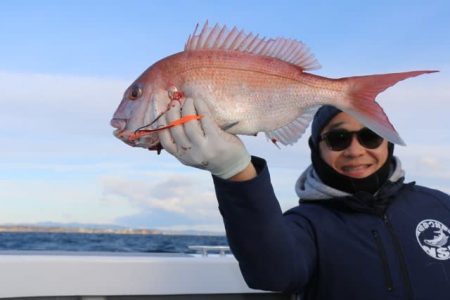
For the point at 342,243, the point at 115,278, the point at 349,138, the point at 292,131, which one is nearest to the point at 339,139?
the point at 349,138

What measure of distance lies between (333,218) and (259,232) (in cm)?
77

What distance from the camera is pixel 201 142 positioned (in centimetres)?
188

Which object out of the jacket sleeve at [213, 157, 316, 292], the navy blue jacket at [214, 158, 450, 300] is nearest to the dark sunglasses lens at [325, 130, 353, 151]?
the navy blue jacket at [214, 158, 450, 300]

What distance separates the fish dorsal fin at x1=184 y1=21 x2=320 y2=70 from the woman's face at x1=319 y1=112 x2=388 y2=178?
736 mm

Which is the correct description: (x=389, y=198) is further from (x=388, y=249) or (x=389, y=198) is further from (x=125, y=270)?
(x=125, y=270)

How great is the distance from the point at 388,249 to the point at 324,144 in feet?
2.01

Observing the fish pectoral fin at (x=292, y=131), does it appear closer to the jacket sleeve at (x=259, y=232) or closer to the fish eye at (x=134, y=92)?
the jacket sleeve at (x=259, y=232)

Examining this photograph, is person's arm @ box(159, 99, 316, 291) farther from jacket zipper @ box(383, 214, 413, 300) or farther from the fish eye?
jacket zipper @ box(383, 214, 413, 300)

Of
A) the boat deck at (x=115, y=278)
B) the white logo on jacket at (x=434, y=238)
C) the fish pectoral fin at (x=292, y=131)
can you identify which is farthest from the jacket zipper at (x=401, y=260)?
the boat deck at (x=115, y=278)

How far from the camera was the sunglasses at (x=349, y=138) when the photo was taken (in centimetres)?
272

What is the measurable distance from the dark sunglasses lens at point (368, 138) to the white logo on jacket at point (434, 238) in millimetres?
455

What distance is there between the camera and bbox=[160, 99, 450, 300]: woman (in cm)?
197

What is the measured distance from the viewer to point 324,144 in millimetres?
2803

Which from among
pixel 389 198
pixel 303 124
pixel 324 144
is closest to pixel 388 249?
pixel 389 198
